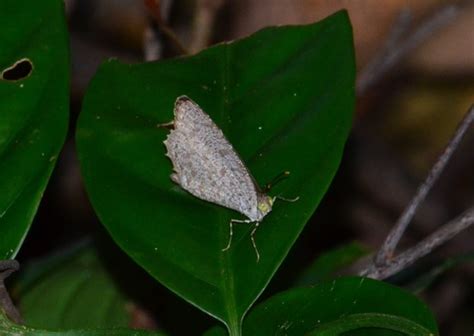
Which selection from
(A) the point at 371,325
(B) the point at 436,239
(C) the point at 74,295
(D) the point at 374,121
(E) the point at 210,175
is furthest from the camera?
(D) the point at 374,121

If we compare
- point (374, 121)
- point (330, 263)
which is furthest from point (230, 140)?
point (374, 121)

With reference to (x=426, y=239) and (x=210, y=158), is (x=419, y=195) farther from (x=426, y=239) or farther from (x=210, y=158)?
(x=210, y=158)

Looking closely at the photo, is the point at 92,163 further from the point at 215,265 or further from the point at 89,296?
the point at 89,296

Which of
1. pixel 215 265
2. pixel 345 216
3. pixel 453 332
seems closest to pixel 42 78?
pixel 215 265

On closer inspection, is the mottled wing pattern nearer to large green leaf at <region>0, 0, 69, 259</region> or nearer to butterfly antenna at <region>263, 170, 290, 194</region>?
butterfly antenna at <region>263, 170, 290, 194</region>

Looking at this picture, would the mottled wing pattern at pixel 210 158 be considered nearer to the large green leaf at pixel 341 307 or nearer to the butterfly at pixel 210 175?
the butterfly at pixel 210 175

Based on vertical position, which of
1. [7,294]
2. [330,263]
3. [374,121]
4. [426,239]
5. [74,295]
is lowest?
[374,121]

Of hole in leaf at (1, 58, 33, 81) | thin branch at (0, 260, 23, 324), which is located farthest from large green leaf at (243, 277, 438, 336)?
hole in leaf at (1, 58, 33, 81)
